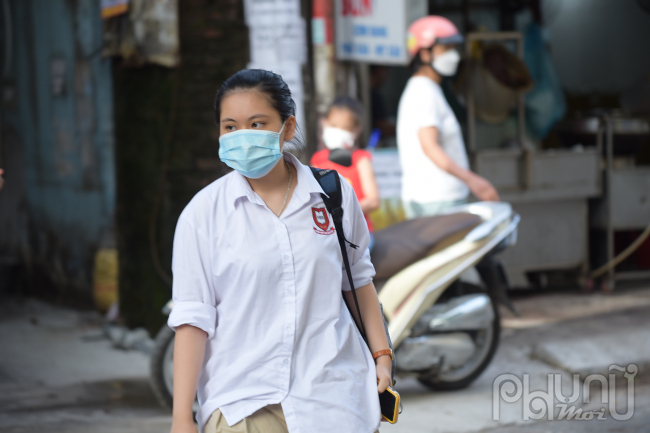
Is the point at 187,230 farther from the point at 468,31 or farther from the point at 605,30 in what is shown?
the point at 605,30

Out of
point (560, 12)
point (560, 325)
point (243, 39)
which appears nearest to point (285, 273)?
point (243, 39)

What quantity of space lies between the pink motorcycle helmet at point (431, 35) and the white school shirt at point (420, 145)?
0.23m

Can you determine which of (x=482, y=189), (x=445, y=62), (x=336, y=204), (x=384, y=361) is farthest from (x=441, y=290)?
(x=336, y=204)

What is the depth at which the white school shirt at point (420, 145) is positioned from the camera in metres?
4.84

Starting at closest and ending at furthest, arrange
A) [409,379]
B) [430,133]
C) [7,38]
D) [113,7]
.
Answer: [430,133] < [409,379] < [113,7] < [7,38]

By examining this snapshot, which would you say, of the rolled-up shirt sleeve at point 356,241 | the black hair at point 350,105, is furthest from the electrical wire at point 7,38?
the rolled-up shirt sleeve at point 356,241

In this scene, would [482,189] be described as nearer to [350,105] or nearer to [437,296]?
[437,296]

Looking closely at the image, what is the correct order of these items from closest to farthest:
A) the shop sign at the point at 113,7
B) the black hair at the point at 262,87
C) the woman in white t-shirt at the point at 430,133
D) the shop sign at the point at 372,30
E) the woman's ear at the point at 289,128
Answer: the black hair at the point at 262,87 → the woman's ear at the point at 289,128 → the woman in white t-shirt at the point at 430,133 → the shop sign at the point at 372,30 → the shop sign at the point at 113,7

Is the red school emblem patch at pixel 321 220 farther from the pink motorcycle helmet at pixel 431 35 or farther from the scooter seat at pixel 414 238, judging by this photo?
the pink motorcycle helmet at pixel 431 35

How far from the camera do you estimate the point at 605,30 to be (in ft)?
30.7

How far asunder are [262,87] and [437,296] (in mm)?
2643

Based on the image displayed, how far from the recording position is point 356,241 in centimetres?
221

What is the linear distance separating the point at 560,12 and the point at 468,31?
1.39 metres

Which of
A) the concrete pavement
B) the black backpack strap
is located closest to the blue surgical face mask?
the black backpack strap
